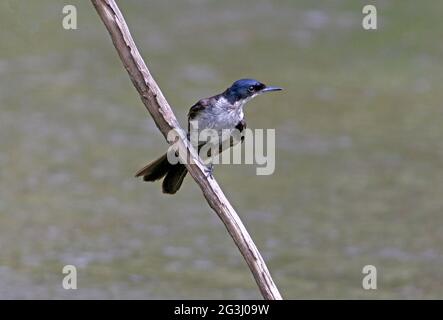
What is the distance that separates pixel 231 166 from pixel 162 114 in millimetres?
4399

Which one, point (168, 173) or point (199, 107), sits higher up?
point (199, 107)

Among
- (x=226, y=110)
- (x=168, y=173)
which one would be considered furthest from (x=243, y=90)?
(x=168, y=173)

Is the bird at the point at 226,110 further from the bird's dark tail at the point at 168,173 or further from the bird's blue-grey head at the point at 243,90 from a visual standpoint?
the bird's dark tail at the point at 168,173

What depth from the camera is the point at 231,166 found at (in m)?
9.01

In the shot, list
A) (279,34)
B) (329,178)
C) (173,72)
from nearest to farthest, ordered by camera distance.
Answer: (329,178) → (173,72) → (279,34)

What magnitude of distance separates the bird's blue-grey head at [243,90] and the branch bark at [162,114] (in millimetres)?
583

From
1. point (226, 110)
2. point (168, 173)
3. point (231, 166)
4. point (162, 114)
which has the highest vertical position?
point (231, 166)

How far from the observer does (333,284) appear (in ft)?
24.0

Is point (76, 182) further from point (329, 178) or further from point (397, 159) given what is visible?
point (397, 159)

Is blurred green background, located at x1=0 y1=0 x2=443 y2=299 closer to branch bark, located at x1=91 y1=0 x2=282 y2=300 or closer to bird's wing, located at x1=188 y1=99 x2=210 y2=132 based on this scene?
bird's wing, located at x1=188 y1=99 x2=210 y2=132

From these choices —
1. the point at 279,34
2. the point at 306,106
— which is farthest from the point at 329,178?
the point at 279,34

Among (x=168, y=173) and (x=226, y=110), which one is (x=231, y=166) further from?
(x=168, y=173)

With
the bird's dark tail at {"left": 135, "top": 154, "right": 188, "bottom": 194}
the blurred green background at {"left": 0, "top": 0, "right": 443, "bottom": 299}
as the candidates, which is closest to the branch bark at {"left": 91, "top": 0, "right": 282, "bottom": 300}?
the bird's dark tail at {"left": 135, "top": 154, "right": 188, "bottom": 194}
